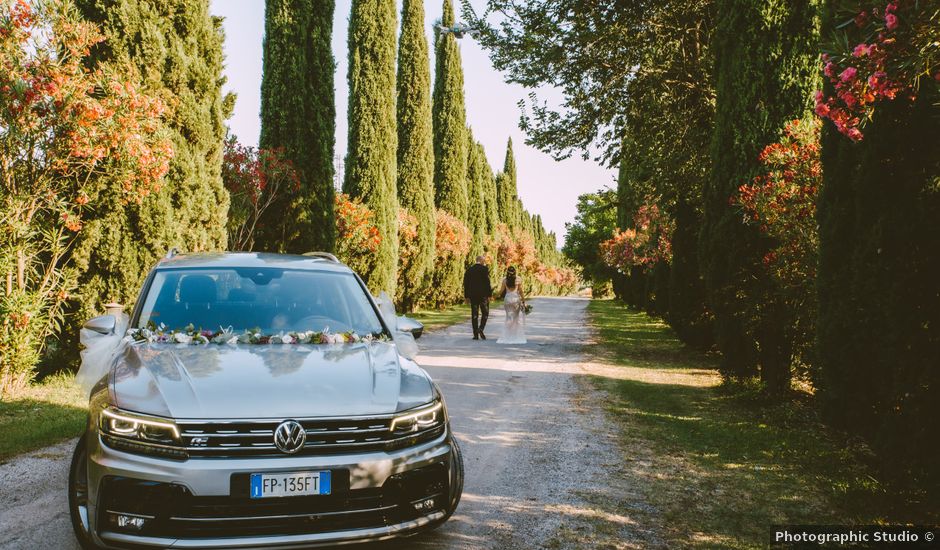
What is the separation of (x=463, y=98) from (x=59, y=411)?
33134 millimetres

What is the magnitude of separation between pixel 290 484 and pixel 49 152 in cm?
675

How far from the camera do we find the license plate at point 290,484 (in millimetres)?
3135

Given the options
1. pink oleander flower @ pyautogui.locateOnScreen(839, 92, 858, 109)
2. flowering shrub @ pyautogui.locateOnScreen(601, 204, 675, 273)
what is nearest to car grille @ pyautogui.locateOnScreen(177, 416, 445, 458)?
pink oleander flower @ pyautogui.locateOnScreen(839, 92, 858, 109)

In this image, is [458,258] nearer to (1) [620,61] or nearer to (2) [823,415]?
(1) [620,61]

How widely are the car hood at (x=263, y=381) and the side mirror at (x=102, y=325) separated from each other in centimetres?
37

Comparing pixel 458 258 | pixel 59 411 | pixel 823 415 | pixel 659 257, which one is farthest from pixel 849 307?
pixel 458 258

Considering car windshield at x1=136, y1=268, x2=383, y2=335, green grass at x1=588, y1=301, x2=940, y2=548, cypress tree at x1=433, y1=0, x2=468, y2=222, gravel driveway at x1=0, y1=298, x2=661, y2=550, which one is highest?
cypress tree at x1=433, y1=0, x2=468, y2=222

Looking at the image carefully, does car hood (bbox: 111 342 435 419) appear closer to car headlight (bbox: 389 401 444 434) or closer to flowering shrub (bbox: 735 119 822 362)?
car headlight (bbox: 389 401 444 434)

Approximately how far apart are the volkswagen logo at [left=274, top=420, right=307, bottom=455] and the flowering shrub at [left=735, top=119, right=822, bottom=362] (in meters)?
5.97

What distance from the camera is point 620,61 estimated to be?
13.1 meters

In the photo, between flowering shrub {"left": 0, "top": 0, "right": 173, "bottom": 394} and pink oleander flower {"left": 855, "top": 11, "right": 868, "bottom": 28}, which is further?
flowering shrub {"left": 0, "top": 0, "right": 173, "bottom": 394}

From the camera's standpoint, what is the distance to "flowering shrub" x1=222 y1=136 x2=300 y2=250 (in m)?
14.0

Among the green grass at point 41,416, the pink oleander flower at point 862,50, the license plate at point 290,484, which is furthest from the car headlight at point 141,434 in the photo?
the pink oleander flower at point 862,50

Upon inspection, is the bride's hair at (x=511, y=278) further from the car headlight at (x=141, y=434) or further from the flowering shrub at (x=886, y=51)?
the car headlight at (x=141, y=434)
